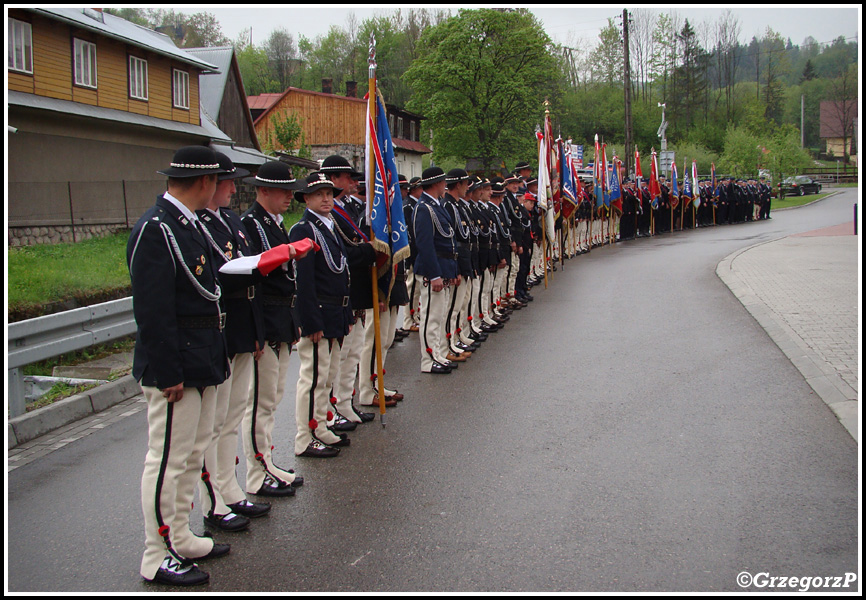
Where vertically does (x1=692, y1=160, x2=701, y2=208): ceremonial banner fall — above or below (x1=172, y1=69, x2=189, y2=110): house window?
below

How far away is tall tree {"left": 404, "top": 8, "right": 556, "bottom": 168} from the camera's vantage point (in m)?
55.9

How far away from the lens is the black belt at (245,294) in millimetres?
4581

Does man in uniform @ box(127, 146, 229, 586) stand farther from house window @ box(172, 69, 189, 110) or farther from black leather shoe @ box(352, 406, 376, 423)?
house window @ box(172, 69, 189, 110)

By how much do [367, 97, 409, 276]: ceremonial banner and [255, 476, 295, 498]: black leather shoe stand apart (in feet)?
7.68

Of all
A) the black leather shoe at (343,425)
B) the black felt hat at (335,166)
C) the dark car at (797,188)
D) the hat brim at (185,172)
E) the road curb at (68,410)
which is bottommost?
the black leather shoe at (343,425)

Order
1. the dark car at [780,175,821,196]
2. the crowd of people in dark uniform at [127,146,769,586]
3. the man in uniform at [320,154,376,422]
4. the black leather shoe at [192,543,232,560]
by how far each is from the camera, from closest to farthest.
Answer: the crowd of people in dark uniform at [127,146,769,586]
the black leather shoe at [192,543,232,560]
the man in uniform at [320,154,376,422]
the dark car at [780,175,821,196]

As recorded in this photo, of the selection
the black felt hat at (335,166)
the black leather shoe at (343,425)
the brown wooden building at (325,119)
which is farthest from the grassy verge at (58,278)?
the brown wooden building at (325,119)

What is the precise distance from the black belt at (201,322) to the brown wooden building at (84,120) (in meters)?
17.5

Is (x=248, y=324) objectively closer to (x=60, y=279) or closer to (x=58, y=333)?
(x=58, y=333)

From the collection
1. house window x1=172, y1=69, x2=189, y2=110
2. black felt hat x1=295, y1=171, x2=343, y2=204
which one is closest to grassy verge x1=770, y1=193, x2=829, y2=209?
house window x1=172, y1=69, x2=189, y2=110

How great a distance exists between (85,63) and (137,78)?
9.85 feet

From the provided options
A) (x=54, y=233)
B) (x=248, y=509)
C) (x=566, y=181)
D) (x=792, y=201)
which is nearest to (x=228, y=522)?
(x=248, y=509)

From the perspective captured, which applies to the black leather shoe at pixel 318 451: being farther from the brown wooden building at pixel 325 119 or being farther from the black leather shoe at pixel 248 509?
the brown wooden building at pixel 325 119

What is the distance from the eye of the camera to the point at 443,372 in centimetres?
847
